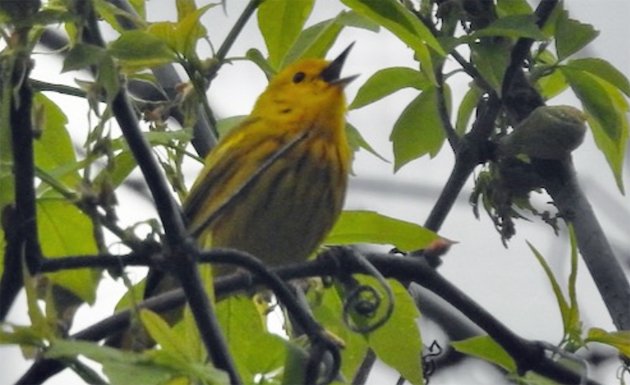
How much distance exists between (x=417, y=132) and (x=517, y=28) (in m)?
0.49

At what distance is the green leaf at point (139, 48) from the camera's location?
1.66 meters

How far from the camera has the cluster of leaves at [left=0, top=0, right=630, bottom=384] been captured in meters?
1.44

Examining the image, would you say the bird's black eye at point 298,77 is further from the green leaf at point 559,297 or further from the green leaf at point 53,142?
the green leaf at point 559,297

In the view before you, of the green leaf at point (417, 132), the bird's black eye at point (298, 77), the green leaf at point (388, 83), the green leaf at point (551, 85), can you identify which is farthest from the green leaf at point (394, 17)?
the bird's black eye at point (298, 77)

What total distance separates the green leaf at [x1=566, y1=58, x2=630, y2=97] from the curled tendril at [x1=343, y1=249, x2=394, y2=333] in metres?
0.69

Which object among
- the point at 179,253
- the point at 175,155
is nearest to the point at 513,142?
the point at 175,155

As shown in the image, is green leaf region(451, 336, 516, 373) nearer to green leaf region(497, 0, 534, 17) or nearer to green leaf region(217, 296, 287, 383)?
green leaf region(217, 296, 287, 383)

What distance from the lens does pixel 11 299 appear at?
151 centimetres

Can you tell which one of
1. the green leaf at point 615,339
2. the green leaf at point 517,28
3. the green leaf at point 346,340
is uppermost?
the green leaf at point 517,28

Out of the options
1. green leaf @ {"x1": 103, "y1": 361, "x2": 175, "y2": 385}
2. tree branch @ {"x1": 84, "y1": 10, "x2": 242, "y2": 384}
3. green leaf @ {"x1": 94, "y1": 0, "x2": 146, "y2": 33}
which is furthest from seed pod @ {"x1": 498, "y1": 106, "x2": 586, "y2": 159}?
green leaf @ {"x1": 103, "y1": 361, "x2": 175, "y2": 385}

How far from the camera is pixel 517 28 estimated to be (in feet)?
6.98

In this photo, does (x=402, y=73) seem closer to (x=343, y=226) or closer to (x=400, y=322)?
(x=343, y=226)

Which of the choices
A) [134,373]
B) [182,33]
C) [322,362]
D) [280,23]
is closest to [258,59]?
[280,23]

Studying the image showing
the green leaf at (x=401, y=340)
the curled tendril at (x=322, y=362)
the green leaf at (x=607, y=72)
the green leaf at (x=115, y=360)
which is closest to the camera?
the green leaf at (x=115, y=360)
